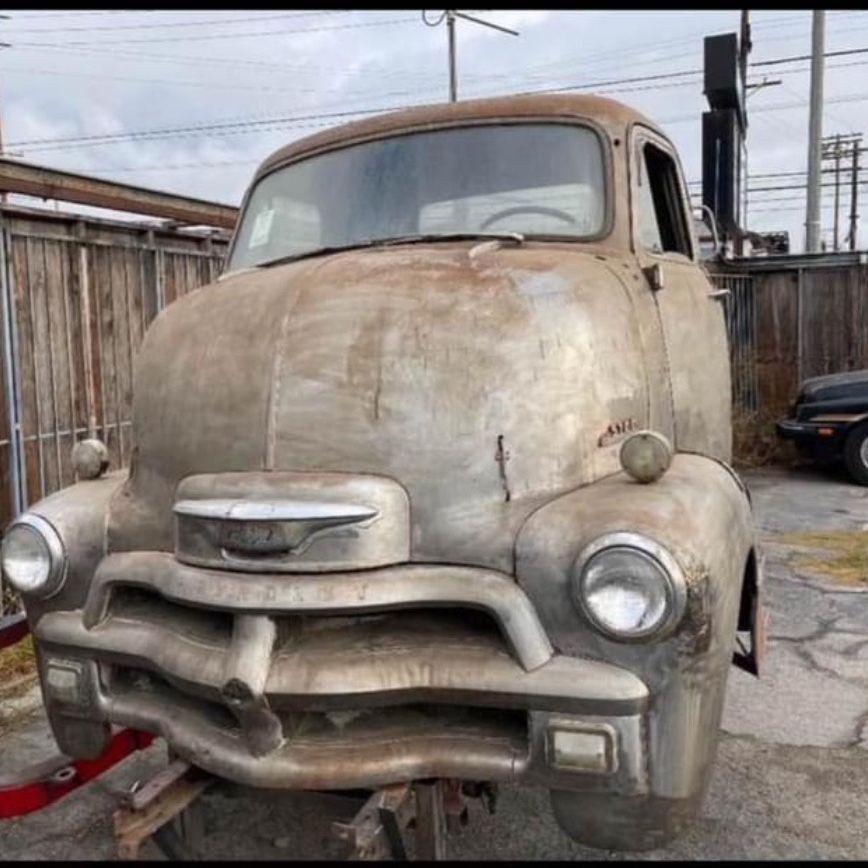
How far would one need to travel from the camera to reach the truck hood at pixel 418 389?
248 centimetres

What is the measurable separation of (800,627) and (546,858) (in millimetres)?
3108

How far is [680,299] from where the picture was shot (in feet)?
→ 12.1

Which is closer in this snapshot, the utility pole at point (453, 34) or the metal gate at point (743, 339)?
the metal gate at point (743, 339)

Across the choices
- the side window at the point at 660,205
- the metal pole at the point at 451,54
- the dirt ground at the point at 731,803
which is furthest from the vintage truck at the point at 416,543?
the metal pole at the point at 451,54

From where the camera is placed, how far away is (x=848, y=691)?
14.7 ft

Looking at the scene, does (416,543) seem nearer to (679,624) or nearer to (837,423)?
(679,624)

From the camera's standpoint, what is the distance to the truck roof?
11.5 feet

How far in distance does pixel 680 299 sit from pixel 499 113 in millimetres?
1029

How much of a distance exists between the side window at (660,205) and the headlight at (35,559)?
2.32 meters

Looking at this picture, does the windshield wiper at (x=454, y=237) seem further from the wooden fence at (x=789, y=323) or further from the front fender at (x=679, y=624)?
the wooden fence at (x=789, y=323)

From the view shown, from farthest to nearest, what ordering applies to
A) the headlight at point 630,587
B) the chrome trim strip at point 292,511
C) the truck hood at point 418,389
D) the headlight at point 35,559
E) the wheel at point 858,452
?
the wheel at point 858,452, the headlight at point 35,559, the truck hood at point 418,389, the chrome trim strip at point 292,511, the headlight at point 630,587

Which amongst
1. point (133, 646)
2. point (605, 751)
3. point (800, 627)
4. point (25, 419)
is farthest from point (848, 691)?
point (25, 419)

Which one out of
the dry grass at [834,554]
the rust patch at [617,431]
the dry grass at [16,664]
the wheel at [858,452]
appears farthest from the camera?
the wheel at [858,452]

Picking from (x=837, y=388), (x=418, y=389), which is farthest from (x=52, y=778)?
(x=837, y=388)
